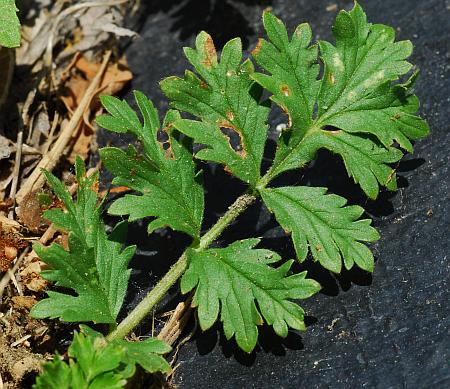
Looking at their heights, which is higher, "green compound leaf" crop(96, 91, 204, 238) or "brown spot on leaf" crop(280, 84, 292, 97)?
"brown spot on leaf" crop(280, 84, 292, 97)

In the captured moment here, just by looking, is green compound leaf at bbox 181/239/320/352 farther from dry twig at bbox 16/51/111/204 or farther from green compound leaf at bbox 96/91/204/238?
dry twig at bbox 16/51/111/204

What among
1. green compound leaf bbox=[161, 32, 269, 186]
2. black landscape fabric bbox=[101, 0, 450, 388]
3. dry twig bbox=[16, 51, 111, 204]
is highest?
green compound leaf bbox=[161, 32, 269, 186]

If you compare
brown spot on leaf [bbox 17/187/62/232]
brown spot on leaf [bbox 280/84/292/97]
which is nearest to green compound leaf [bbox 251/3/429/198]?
brown spot on leaf [bbox 280/84/292/97]

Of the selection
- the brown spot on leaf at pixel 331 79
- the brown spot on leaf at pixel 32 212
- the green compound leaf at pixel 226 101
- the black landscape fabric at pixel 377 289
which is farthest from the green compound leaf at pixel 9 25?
the brown spot on leaf at pixel 331 79

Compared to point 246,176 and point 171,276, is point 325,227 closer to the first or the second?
point 246,176

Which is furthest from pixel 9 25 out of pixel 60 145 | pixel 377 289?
pixel 377 289

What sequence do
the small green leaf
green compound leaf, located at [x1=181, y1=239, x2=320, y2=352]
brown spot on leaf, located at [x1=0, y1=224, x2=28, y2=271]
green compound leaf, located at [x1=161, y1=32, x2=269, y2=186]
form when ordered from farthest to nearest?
brown spot on leaf, located at [x1=0, y1=224, x2=28, y2=271] < green compound leaf, located at [x1=161, y1=32, x2=269, y2=186] < green compound leaf, located at [x1=181, y1=239, x2=320, y2=352] < the small green leaf
